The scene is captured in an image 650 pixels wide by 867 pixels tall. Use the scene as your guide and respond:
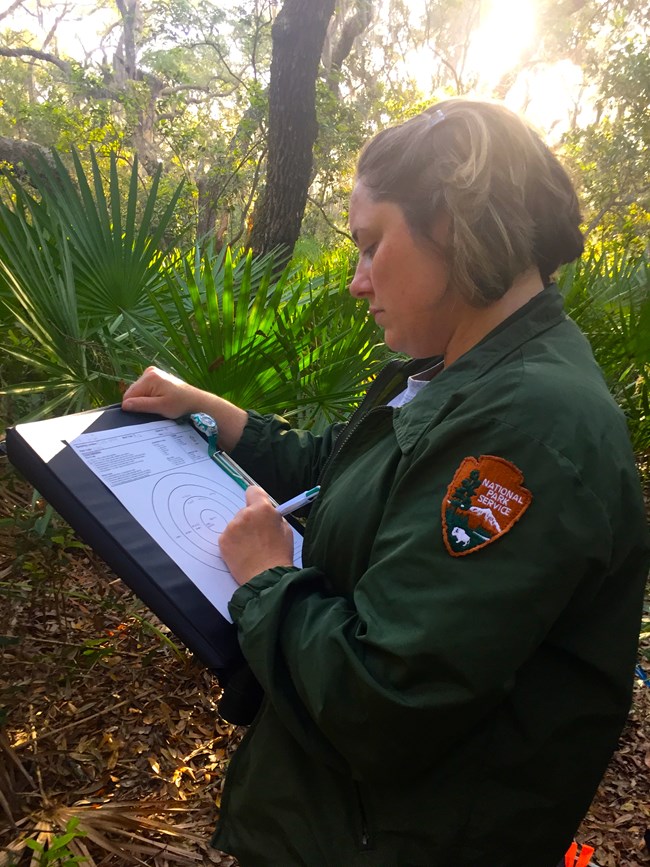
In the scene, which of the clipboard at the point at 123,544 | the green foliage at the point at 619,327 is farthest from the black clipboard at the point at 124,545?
the green foliage at the point at 619,327

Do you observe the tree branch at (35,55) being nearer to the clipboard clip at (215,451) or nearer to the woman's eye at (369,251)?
the clipboard clip at (215,451)

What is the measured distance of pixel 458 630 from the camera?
0.84 m

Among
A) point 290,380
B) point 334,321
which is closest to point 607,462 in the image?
point 290,380

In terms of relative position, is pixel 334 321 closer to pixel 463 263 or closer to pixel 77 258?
pixel 77 258

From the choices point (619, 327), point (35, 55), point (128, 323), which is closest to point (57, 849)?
point (128, 323)

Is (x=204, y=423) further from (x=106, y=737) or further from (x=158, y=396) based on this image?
(x=106, y=737)

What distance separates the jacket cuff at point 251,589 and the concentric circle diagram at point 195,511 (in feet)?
0.40

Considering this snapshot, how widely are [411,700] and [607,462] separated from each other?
39cm

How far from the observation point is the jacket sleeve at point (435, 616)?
844 millimetres

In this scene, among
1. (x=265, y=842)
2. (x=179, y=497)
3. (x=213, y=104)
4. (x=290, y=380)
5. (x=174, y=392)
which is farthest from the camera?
(x=213, y=104)

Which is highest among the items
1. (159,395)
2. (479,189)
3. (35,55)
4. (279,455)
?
(35,55)

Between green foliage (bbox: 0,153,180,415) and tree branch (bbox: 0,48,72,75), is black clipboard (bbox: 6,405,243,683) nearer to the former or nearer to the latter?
green foliage (bbox: 0,153,180,415)

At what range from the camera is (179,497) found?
1341 millimetres

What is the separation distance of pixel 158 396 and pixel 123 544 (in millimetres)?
537
